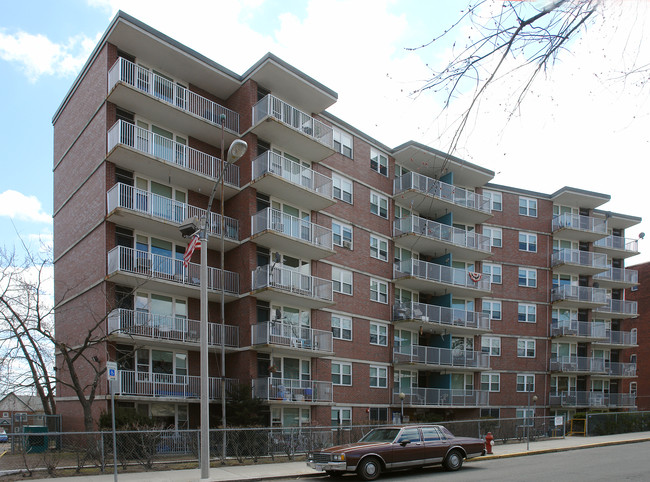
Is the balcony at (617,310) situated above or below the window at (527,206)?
below

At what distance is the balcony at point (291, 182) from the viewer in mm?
26656

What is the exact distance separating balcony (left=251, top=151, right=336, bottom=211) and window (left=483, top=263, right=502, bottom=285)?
1610 cm

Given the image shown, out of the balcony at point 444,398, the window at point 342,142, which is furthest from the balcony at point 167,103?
the balcony at point 444,398

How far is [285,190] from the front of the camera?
91.5ft

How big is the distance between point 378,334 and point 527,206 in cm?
1820

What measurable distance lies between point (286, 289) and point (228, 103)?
9.68 m

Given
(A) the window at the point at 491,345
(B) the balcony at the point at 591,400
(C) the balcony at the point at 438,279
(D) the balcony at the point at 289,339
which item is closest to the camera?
(D) the balcony at the point at 289,339

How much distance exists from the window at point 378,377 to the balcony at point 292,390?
170 inches

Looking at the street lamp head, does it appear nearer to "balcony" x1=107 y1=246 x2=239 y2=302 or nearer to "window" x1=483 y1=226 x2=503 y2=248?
"balcony" x1=107 y1=246 x2=239 y2=302

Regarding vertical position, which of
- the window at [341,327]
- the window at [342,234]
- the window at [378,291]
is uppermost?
the window at [342,234]

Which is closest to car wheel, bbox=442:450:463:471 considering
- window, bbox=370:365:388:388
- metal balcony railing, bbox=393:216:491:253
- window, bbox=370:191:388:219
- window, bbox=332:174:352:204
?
window, bbox=370:365:388:388

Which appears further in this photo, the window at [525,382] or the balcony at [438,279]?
the window at [525,382]

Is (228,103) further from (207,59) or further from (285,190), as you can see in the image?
(285,190)

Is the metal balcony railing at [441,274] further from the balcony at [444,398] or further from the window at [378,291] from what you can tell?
the balcony at [444,398]
